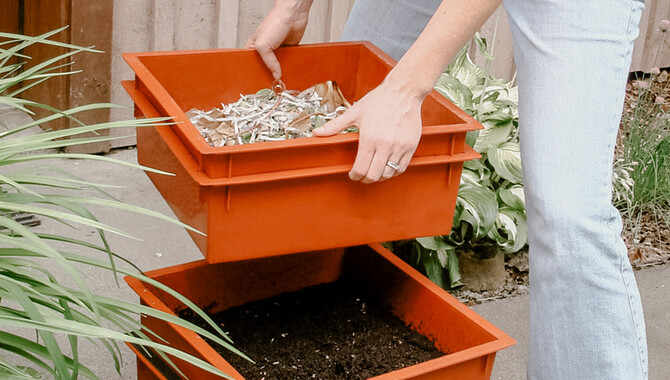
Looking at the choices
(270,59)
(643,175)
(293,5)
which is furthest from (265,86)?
(643,175)

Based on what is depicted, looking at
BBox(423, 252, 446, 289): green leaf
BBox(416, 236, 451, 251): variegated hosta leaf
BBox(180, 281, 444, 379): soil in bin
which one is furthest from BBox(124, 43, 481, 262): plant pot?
BBox(423, 252, 446, 289): green leaf

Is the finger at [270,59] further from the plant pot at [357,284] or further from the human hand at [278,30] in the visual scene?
the plant pot at [357,284]

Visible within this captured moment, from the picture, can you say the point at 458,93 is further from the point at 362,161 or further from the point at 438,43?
the point at 362,161

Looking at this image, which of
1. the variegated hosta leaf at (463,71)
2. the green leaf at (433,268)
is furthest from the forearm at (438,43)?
the variegated hosta leaf at (463,71)

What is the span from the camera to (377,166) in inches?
67.1

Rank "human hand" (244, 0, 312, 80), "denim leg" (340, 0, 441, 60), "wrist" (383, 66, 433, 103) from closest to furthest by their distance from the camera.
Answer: "wrist" (383, 66, 433, 103), "human hand" (244, 0, 312, 80), "denim leg" (340, 0, 441, 60)

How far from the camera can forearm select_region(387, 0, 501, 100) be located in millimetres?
1783

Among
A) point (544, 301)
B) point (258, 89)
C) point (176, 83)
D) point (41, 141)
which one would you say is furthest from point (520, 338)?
point (41, 141)

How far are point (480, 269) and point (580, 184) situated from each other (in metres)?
1.23

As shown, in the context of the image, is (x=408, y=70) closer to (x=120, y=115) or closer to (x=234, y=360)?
(x=234, y=360)

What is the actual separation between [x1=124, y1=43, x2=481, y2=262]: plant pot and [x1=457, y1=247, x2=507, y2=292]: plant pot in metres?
0.89

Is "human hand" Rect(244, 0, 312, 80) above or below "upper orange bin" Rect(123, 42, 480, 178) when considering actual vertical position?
above

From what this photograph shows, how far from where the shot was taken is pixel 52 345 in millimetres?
1326

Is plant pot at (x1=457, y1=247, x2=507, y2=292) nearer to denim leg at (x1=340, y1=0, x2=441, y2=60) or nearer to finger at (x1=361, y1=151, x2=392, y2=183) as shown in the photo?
denim leg at (x1=340, y1=0, x2=441, y2=60)
